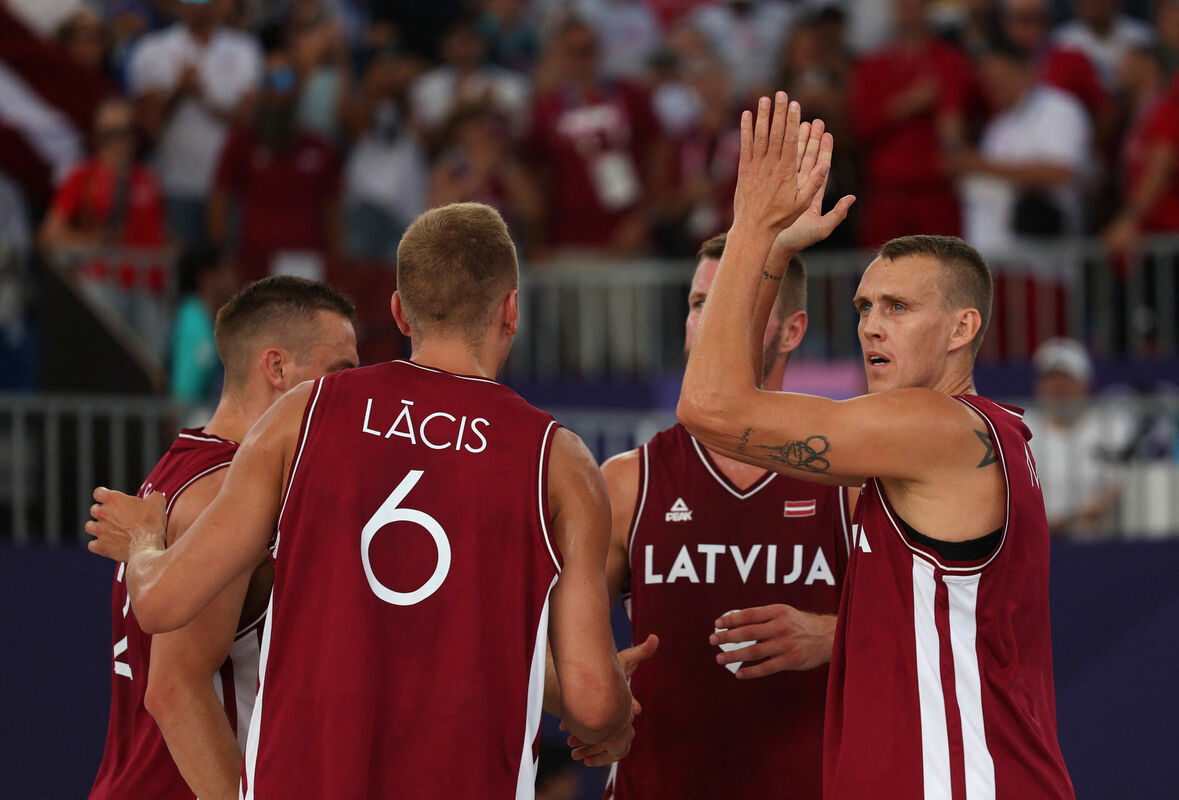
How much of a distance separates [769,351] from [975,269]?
0.93m

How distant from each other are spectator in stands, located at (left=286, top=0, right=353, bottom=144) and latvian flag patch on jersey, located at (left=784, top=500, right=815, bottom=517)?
864 cm

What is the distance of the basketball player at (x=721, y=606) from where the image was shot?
4.77 metres

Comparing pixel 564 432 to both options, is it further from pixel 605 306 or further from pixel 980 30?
pixel 980 30

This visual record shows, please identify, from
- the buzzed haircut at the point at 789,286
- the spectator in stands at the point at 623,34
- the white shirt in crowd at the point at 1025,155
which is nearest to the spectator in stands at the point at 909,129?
the white shirt in crowd at the point at 1025,155

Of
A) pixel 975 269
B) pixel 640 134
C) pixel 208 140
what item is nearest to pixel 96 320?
pixel 208 140

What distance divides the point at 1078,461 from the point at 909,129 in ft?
12.5

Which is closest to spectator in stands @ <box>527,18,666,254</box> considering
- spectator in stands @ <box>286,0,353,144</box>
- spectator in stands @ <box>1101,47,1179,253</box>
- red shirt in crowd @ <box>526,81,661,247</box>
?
red shirt in crowd @ <box>526,81,661,247</box>

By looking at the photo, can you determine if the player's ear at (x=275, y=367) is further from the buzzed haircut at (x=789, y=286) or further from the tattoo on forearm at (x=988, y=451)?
the tattoo on forearm at (x=988, y=451)

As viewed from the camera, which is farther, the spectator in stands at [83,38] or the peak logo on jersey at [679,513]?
the spectator in stands at [83,38]

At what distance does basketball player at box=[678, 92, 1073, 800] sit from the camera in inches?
153

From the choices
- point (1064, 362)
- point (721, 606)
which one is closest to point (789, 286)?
point (721, 606)

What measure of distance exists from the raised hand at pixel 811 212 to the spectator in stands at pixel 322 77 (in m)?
8.94

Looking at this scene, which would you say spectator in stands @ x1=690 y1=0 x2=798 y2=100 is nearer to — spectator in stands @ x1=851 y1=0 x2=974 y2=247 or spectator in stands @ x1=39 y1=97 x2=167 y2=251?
spectator in stands @ x1=851 y1=0 x2=974 y2=247

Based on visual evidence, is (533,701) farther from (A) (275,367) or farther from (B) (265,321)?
(B) (265,321)
